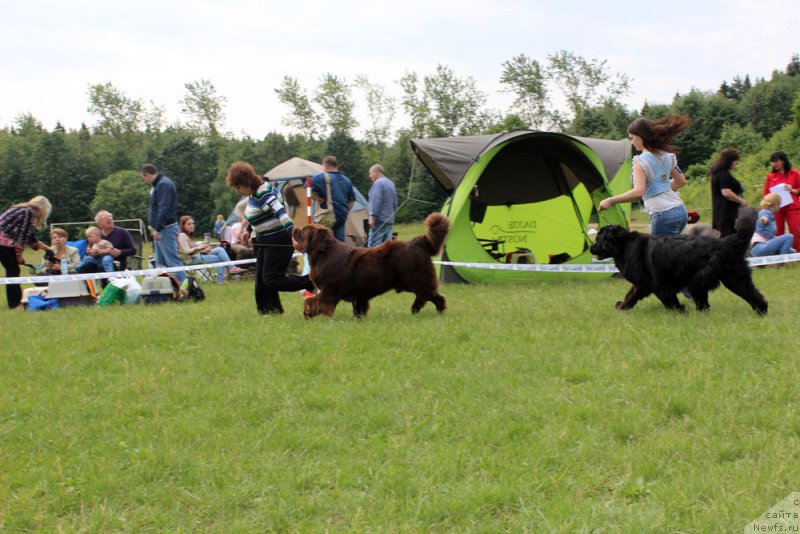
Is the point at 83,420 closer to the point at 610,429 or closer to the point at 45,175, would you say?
the point at 610,429

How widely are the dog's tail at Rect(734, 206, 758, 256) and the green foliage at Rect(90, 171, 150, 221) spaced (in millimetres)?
36820

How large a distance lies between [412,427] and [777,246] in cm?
924

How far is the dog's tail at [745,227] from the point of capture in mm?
5797

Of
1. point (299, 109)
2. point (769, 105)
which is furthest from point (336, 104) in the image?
point (769, 105)

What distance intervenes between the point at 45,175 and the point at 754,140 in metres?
40.9

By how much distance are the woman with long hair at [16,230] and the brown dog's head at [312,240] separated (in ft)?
16.9

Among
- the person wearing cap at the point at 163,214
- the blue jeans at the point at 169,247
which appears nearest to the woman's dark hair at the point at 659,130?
the person wearing cap at the point at 163,214

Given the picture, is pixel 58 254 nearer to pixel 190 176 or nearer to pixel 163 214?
pixel 163 214

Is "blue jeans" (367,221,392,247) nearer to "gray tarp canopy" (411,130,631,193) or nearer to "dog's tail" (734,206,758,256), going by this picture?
"gray tarp canopy" (411,130,631,193)

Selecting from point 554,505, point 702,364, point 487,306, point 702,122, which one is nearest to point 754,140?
point 702,122

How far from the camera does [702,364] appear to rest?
15.4ft

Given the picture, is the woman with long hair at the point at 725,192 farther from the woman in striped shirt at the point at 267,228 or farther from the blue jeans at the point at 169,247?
the blue jeans at the point at 169,247

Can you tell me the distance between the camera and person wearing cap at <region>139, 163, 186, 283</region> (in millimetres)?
10508

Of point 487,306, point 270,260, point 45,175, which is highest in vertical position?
point 45,175
